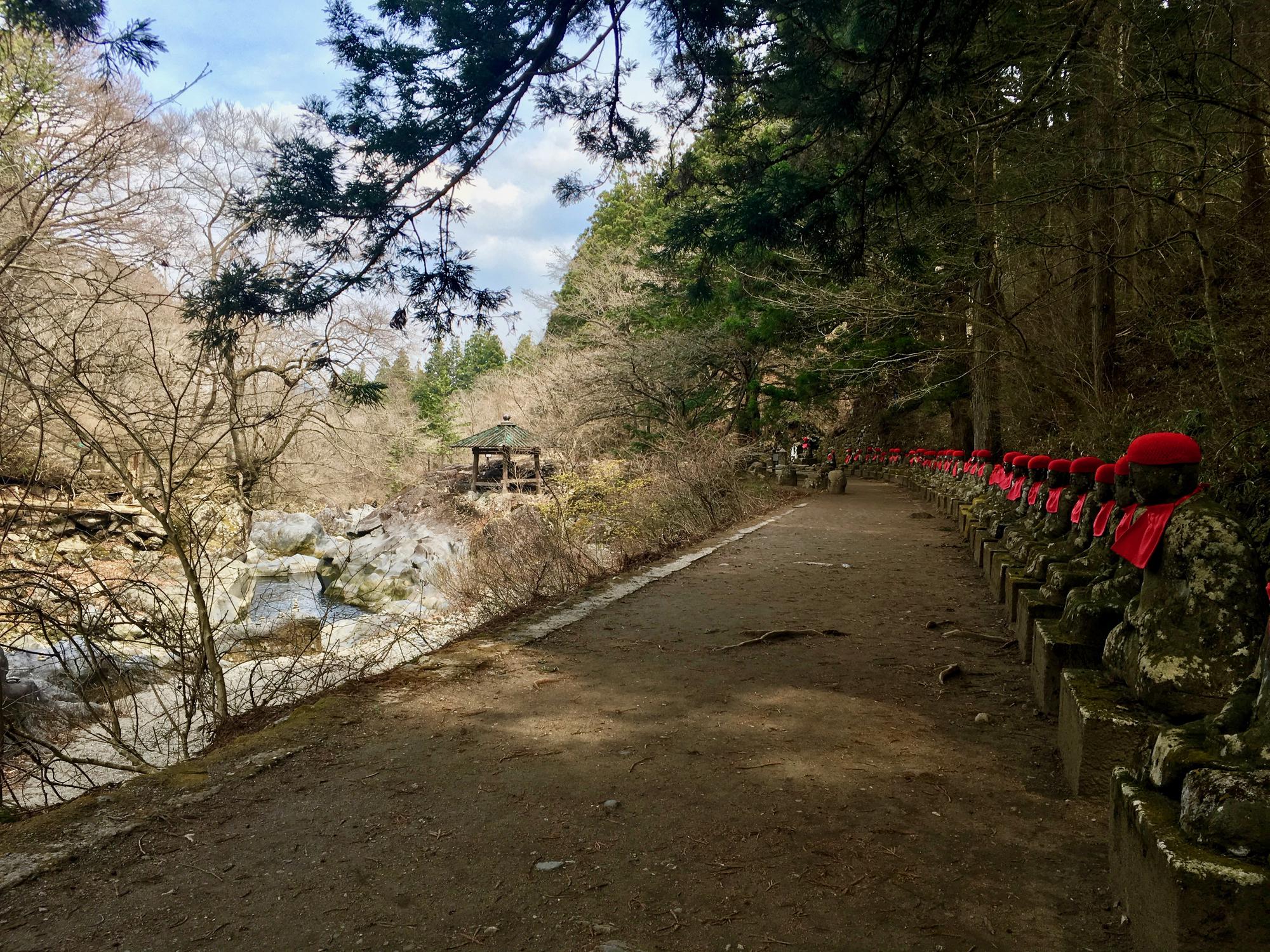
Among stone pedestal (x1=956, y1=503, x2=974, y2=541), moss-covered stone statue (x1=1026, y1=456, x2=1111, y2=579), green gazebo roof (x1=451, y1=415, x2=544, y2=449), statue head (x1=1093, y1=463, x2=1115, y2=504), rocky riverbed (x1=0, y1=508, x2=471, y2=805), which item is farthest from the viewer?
green gazebo roof (x1=451, y1=415, x2=544, y2=449)

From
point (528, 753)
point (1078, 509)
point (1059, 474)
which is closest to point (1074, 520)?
point (1078, 509)

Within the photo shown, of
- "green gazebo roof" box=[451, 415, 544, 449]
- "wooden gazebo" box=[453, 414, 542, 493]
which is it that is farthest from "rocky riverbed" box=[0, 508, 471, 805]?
"green gazebo roof" box=[451, 415, 544, 449]

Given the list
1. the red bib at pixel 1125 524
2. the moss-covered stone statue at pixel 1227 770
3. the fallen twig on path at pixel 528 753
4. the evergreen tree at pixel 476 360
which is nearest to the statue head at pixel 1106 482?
the red bib at pixel 1125 524

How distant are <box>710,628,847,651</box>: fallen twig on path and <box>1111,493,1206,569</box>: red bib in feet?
10.1

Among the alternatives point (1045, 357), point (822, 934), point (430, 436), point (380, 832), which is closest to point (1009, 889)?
point (822, 934)

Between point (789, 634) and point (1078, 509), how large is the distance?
2.21 m

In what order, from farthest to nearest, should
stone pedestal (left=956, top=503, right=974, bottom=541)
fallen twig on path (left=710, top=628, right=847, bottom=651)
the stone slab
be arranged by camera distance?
1. stone pedestal (left=956, top=503, right=974, bottom=541)
2. the stone slab
3. fallen twig on path (left=710, top=628, right=847, bottom=651)

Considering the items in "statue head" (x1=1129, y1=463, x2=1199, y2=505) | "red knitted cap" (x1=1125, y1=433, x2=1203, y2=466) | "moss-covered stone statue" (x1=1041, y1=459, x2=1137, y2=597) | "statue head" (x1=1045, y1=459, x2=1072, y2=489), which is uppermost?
"red knitted cap" (x1=1125, y1=433, x2=1203, y2=466)

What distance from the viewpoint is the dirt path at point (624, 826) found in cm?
226

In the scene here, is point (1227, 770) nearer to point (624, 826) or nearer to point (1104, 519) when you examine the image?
point (624, 826)

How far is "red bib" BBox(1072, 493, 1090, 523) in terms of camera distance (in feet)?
14.4

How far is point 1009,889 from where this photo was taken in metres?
2.36

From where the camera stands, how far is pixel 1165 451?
2.74 metres

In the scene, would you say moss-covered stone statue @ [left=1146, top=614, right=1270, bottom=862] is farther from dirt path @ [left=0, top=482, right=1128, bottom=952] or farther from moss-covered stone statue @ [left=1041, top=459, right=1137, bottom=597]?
moss-covered stone statue @ [left=1041, top=459, right=1137, bottom=597]
